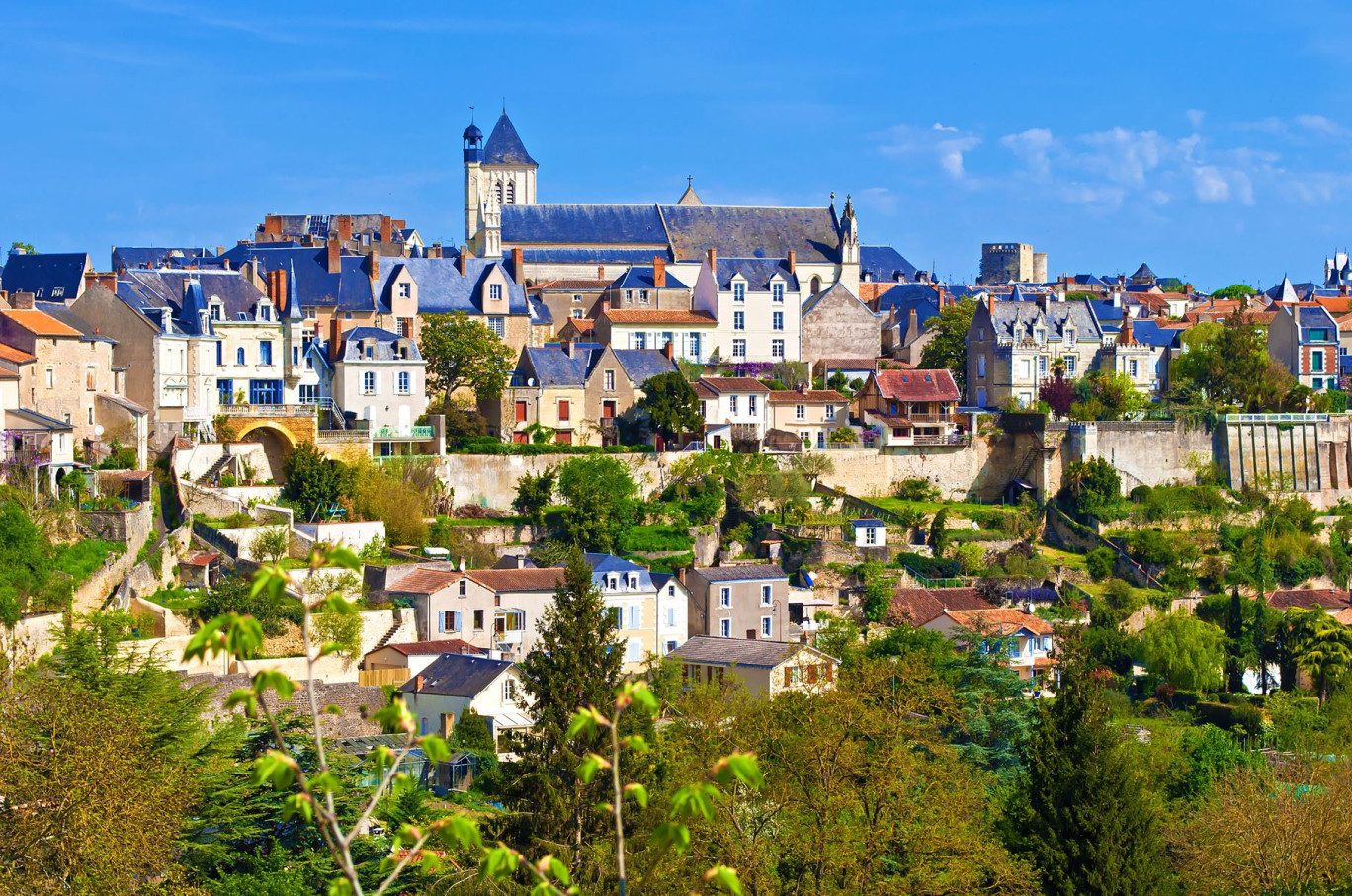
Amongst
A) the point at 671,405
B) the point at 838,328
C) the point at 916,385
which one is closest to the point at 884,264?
the point at 838,328

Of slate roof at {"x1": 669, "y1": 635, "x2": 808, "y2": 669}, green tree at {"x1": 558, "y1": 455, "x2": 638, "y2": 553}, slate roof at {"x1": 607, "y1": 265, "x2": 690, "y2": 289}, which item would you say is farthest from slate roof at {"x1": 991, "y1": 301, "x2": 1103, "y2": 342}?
slate roof at {"x1": 669, "y1": 635, "x2": 808, "y2": 669}

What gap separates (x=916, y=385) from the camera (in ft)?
176

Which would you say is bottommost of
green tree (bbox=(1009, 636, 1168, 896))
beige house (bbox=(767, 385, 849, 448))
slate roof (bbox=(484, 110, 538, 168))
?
green tree (bbox=(1009, 636, 1168, 896))

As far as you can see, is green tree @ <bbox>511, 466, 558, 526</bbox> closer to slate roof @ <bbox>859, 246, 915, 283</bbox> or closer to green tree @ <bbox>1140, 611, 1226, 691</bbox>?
green tree @ <bbox>1140, 611, 1226, 691</bbox>

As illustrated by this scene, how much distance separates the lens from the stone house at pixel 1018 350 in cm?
5700

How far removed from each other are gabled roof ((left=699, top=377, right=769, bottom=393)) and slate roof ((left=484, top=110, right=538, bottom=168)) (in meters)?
35.3

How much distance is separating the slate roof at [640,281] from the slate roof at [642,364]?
6.31 meters

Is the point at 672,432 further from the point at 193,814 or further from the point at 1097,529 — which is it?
the point at 193,814

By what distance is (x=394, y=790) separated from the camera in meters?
25.8

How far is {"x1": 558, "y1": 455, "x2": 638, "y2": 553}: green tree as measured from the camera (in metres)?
44.9

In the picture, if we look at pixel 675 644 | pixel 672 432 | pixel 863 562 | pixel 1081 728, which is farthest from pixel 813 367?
pixel 1081 728

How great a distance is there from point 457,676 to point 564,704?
12189 millimetres

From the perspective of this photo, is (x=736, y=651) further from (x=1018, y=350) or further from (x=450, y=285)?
(x=1018, y=350)

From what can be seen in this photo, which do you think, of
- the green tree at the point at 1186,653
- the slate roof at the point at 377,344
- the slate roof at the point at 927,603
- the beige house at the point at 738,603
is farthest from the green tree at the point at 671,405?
the green tree at the point at 1186,653
